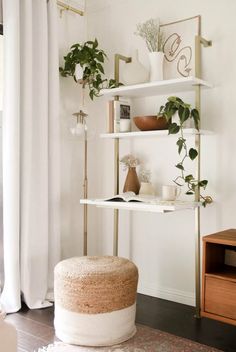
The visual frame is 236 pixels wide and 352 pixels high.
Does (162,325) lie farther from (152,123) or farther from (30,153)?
(30,153)

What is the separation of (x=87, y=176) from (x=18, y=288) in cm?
117

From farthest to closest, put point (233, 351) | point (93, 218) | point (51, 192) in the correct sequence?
point (93, 218)
point (51, 192)
point (233, 351)

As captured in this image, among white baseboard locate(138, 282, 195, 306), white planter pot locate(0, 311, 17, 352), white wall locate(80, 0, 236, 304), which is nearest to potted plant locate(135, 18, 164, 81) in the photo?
white wall locate(80, 0, 236, 304)

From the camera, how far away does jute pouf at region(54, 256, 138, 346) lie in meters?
2.37

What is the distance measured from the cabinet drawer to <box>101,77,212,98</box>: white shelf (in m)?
1.29

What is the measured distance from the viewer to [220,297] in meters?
2.47

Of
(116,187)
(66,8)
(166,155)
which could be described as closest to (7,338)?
(116,187)

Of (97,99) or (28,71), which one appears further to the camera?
(97,99)

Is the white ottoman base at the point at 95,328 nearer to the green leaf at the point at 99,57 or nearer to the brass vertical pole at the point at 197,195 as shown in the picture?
the brass vertical pole at the point at 197,195

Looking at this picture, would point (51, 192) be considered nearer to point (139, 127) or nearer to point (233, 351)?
point (139, 127)

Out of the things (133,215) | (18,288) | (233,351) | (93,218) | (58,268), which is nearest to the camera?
(233,351)

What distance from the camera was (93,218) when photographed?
3.70 meters

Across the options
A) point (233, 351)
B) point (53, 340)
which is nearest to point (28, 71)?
point (53, 340)

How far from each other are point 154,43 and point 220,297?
1.87 m
